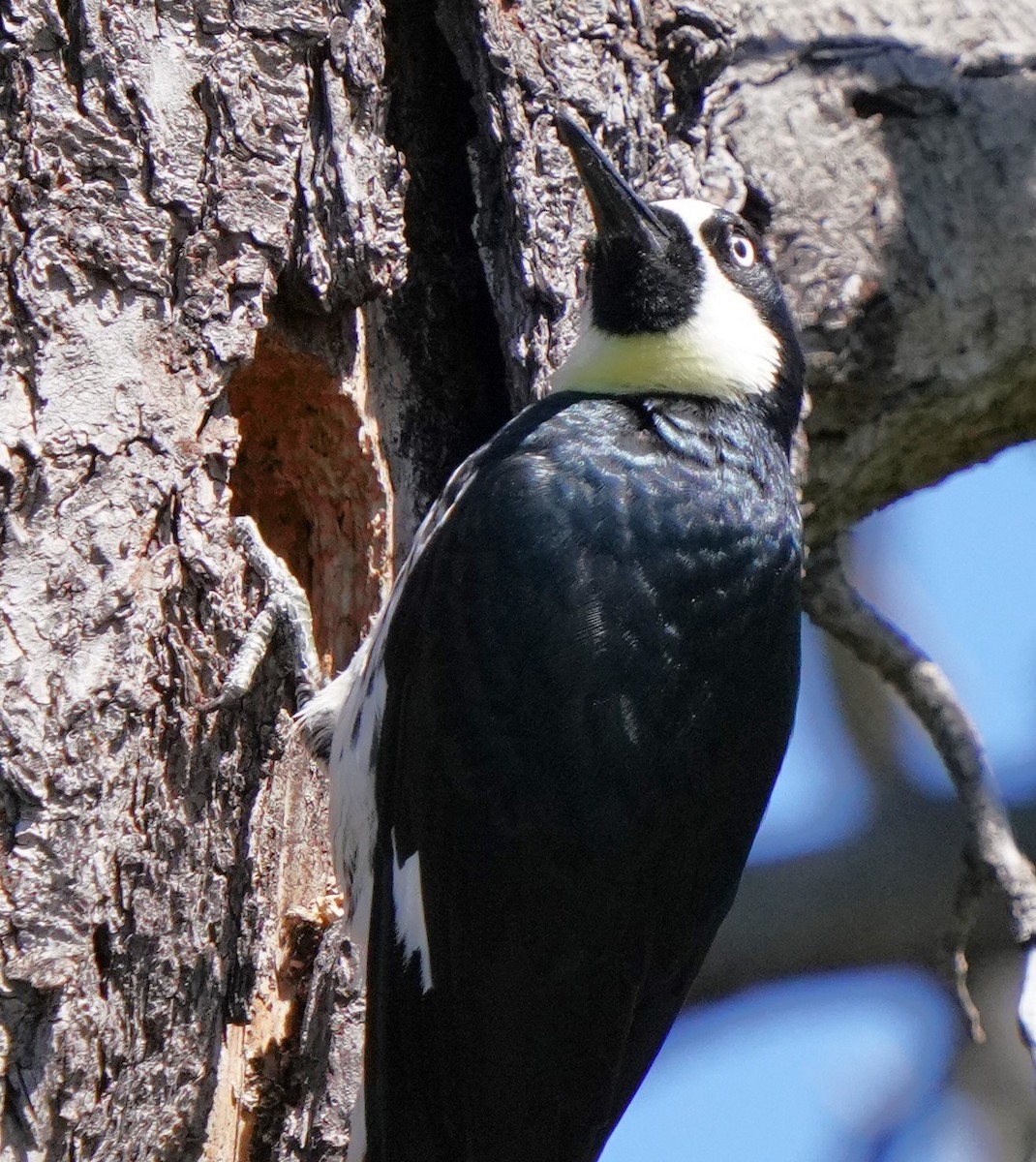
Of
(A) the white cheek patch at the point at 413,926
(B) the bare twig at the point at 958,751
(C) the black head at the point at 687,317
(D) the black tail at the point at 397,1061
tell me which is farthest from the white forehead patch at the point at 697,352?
(D) the black tail at the point at 397,1061

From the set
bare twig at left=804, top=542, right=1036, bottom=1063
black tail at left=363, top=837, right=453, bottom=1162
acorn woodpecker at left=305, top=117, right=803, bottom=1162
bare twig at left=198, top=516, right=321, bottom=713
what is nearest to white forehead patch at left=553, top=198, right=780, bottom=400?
acorn woodpecker at left=305, top=117, right=803, bottom=1162

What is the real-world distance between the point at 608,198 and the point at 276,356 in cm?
60

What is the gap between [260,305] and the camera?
7.63 feet

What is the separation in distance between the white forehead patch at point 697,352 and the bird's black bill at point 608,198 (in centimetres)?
7

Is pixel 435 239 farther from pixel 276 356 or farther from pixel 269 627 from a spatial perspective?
pixel 269 627

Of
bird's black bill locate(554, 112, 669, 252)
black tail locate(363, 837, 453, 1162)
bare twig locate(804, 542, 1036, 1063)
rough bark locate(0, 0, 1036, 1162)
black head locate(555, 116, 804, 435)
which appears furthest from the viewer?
black head locate(555, 116, 804, 435)

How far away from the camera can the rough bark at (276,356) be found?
207 centimetres

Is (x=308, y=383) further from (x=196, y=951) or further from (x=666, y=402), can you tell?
(x=196, y=951)

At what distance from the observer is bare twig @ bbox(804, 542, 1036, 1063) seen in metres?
2.43

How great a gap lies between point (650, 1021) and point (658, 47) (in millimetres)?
1645

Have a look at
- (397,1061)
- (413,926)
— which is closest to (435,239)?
(413,926)

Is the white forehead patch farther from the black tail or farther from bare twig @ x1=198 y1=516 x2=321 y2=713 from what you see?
the black tail

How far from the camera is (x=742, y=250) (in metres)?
2.82

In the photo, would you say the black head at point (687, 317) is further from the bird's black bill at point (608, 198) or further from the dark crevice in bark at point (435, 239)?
the dark crevice in bark at point (435, 239)
